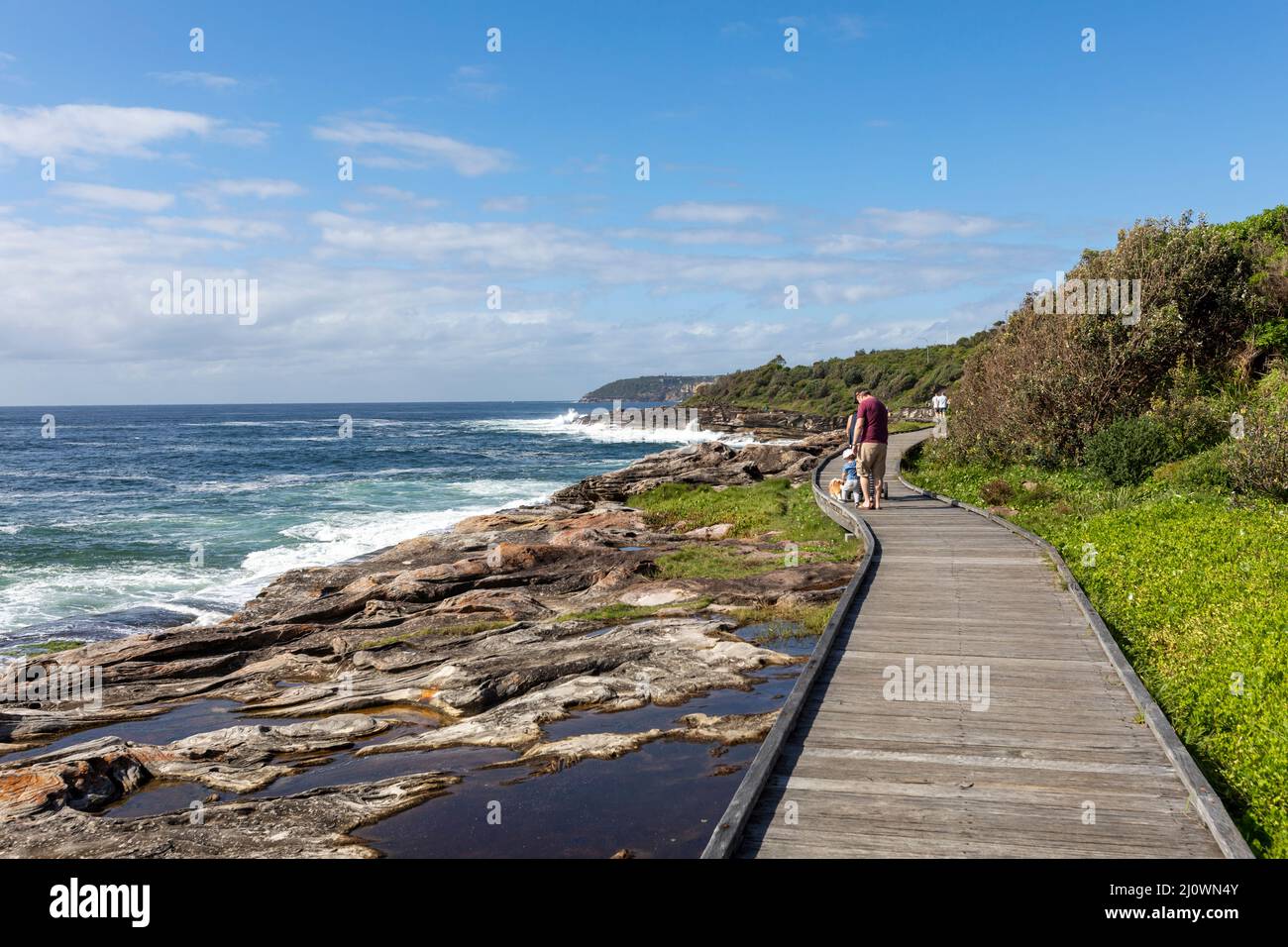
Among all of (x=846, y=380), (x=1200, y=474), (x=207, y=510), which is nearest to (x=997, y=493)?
(x=1200, y=474)

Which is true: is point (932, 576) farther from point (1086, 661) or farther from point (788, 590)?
point (1086, 661)

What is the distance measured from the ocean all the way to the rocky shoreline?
4.39 meters

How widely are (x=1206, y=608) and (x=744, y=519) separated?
1319 cm

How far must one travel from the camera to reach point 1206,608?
36.2ft

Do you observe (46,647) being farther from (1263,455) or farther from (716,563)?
(1263,455)

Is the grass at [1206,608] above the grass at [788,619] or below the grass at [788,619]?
above

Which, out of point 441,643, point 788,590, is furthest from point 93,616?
point 788,590

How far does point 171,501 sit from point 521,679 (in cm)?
3919

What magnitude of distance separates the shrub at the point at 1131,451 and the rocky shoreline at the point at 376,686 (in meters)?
8.78

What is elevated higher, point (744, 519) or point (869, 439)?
point (869, 439)

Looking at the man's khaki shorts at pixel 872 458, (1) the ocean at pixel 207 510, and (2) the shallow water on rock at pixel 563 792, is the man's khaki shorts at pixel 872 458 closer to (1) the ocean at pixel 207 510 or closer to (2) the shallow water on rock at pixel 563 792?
(2) the shallow water on rock at pixel 563 792

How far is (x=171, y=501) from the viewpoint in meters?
43.9

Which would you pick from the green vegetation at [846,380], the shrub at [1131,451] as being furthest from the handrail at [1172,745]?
the green vegetation at [846,380]

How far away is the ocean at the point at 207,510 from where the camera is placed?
22312 mm
